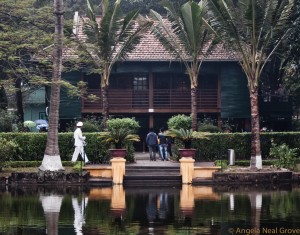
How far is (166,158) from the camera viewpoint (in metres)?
31.9

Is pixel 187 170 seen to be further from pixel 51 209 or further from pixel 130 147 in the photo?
pixel 51 209

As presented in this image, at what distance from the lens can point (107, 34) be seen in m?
30.8

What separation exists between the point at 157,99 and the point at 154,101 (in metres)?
0.22

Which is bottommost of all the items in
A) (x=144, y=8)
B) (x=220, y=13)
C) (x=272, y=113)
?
(x=272, y=113)

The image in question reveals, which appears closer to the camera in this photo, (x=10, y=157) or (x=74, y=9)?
(x=10, y=157)

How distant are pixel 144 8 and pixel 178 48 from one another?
51.9 ft

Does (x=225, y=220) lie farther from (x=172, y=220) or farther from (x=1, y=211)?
(x=1, y=211)

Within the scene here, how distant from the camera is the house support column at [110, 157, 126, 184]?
2602cm

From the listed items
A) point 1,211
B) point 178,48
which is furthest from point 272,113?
point 1,211

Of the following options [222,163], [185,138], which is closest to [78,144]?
[185,138]

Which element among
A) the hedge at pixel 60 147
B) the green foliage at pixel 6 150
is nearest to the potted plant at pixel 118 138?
the hedge at pixel 60 147

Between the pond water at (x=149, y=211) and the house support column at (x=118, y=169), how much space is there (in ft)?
6.53

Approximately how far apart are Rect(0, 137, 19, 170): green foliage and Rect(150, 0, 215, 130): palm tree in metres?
9.24

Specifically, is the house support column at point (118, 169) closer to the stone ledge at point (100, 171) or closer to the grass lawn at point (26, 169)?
the stone ledge at point (100, 171)
